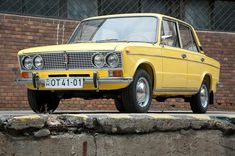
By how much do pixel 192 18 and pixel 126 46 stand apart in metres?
6.96

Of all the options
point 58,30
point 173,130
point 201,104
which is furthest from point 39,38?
point 173,130

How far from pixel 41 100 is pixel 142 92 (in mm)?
1442

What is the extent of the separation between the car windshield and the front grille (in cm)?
79

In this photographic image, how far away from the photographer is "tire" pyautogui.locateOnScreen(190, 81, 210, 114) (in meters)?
8.30

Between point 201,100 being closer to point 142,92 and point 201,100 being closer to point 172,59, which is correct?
point 172,59

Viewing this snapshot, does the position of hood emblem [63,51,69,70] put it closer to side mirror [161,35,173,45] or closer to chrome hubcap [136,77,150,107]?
chrome hubcap [136,77,150,107]

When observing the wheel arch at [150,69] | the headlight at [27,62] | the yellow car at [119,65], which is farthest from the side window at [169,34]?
the headlight at [27,62]

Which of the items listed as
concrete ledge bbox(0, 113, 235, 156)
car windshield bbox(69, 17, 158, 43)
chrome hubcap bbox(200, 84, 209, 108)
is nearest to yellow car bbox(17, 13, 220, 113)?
car windshield bbox(69, 17, 158, 43)

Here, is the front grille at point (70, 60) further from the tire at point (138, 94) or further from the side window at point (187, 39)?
the side window at point (187, 39)

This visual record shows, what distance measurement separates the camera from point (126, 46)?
6305 millimetres

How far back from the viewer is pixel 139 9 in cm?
1219

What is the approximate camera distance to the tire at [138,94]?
20.7 feet

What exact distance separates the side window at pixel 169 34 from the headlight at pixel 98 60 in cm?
130

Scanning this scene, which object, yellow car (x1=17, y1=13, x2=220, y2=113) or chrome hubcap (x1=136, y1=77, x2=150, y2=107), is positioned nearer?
yellow car (x1=17, y1=13, x2=220, y2=113)
